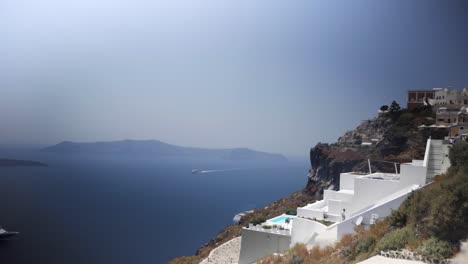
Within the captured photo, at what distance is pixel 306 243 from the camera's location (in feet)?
28.0

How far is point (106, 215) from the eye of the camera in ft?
127

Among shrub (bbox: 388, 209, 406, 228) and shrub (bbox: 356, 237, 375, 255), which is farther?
shrub (bbox: 388, 209, 406, 228)

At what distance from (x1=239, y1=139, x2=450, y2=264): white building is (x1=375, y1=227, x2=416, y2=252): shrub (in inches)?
78.3

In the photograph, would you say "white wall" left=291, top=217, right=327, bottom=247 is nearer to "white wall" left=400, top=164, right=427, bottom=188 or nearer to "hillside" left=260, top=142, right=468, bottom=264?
"hillside" left=260, top=142, right=468, bottom=264

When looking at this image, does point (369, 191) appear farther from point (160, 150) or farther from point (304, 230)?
point (160, 150)

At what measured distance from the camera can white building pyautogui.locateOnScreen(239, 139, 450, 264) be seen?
802 centimetres

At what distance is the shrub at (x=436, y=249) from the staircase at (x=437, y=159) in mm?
3964

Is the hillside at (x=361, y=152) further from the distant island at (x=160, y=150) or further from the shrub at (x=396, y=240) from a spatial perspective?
the distant island at (x=160, y=150)

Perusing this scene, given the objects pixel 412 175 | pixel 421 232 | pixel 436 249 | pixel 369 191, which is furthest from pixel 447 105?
pixel 436 249

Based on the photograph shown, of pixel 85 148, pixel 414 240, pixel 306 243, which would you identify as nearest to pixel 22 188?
pixel 306 243

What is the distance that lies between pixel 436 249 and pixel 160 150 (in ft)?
520

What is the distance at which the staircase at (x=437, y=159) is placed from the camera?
8.80 meters

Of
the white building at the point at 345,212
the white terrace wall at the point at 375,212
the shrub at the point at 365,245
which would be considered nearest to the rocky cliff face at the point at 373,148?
the white building at the point at 345,212

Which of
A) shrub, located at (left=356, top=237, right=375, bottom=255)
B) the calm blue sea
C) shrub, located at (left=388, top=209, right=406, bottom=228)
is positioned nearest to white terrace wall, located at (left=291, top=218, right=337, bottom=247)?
shrub, located at (left=388, top=209, right=406, bottom=228)
